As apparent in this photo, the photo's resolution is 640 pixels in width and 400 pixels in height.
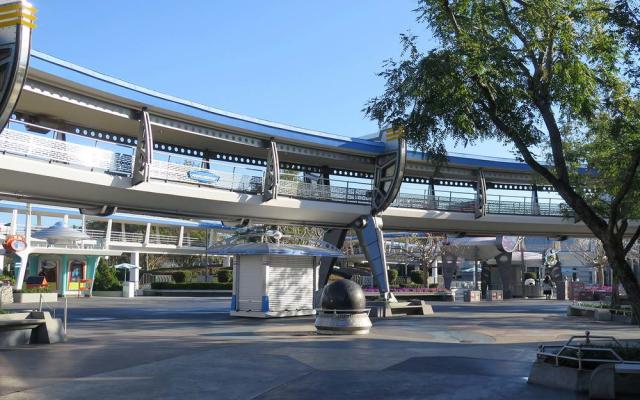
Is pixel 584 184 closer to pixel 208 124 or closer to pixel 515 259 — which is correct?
pixel 208 124

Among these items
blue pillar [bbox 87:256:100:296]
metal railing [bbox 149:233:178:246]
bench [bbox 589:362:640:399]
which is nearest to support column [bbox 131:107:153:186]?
bench [bbox 589:362:640:399]

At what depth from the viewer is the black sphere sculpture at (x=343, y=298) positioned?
19375mm

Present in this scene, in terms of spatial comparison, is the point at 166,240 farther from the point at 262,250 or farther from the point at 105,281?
the point at 262,250

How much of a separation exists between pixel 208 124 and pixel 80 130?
5.48m

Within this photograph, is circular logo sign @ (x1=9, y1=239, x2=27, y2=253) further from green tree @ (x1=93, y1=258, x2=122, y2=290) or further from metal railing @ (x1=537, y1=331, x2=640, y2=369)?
metal railing @ (x1=537, y1=331, x2=640, y2=369)

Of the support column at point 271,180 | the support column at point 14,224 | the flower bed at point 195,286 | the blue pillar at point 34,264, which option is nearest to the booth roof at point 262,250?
the support column at point 271,180

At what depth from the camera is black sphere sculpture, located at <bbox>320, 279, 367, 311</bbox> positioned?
1938 cm

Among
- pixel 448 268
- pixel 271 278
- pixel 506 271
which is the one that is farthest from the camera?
pixel 448 268

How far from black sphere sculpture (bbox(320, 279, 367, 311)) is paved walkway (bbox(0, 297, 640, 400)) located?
1.02 metres

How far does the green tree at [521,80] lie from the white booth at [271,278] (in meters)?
13.2

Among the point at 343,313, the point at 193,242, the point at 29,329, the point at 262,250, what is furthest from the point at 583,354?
the point at 193,242

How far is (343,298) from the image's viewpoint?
19484 mm

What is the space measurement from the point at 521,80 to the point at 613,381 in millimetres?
6649

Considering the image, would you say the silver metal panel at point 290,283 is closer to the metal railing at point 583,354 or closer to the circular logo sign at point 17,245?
the metal railing at point 583,354
